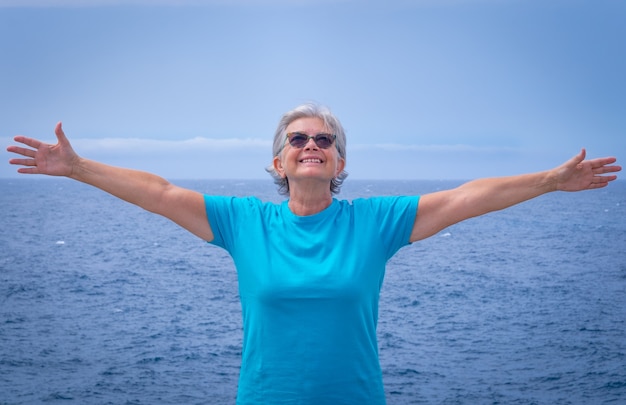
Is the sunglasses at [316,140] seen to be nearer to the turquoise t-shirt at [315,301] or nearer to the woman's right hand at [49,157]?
the turquoise t-shirt at [315,301]

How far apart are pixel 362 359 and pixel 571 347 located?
5446 centimetres

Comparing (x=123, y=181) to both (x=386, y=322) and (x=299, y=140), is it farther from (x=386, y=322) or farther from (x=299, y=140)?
(x=386, y=322)

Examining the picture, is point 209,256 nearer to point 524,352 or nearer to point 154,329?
point 154,329

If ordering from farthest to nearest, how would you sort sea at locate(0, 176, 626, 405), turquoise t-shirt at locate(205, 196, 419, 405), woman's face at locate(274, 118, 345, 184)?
sea at locate(0, 176, 626, 405)
woman's face at locate(274, 118, 345, 184)
turquoise t-shirt at locate(205, 196, 419, 405)

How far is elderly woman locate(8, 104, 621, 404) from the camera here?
12.1 feet

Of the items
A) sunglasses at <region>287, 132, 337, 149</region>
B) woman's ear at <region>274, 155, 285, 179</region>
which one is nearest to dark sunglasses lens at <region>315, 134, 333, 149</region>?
sunglasses at <region>287, 132, 337, 149</region>

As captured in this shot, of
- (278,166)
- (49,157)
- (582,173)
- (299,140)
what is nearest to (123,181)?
(49,157)

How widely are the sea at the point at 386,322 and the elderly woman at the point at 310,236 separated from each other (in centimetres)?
3814

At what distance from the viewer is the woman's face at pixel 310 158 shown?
404 cm

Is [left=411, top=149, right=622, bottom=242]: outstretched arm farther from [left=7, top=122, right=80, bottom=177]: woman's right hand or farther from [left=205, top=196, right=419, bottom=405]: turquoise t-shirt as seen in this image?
[left=7, top=122, right=80, bottom=177]: woman's right hand

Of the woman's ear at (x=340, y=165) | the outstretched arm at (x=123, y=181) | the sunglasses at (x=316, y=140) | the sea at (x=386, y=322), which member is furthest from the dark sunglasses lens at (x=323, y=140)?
the sea at (x=386, y=322)

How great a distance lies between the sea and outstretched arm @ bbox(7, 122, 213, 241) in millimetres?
38028

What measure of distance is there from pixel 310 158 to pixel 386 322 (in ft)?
186

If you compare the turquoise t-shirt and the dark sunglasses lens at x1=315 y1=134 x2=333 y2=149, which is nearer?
the turquoise t-shirt
